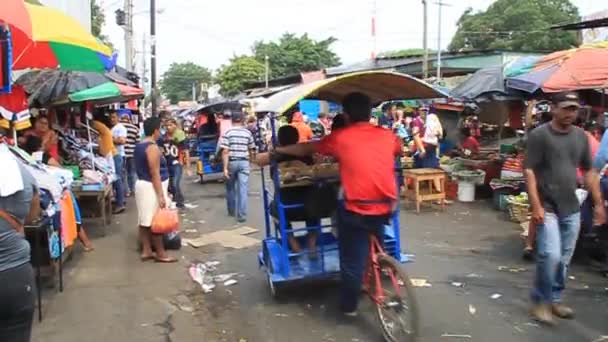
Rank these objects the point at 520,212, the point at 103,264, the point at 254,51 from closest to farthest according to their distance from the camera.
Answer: the point at 103,264
the point at 520,212
the point at 254,51

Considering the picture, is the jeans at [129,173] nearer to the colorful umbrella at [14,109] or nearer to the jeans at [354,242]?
the colorful umbrella at [14,109]

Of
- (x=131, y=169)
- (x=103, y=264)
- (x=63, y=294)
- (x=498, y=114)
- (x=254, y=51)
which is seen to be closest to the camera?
(x=63, y=294)

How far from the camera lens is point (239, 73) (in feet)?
185

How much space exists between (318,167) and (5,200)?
3.28 meters

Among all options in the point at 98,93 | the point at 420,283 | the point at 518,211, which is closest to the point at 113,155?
the point at 98,93

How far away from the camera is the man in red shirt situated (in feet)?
15.3

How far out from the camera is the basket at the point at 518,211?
926cm

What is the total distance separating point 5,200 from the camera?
299cm

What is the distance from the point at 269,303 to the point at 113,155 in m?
6.59

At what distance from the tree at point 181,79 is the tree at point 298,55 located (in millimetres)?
43456

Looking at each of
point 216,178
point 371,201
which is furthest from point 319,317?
point 216,178

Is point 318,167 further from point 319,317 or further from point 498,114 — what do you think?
point 498,114

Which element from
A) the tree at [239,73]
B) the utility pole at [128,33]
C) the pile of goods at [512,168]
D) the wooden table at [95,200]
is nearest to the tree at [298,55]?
the tree at [239,73]

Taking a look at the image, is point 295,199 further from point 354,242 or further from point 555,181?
point 555,181
